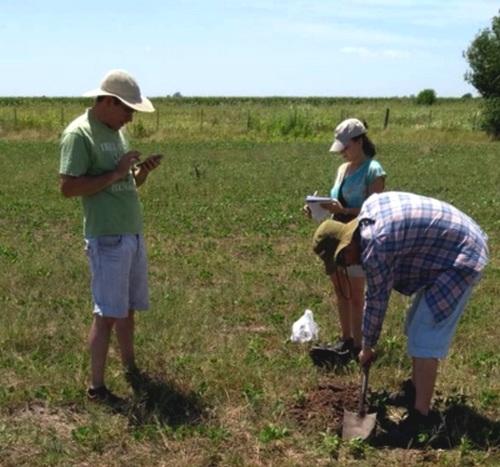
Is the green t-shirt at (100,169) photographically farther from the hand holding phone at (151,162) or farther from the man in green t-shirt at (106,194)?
the hand holding phone at (151,162)

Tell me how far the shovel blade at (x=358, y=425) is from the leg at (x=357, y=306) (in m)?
1.22

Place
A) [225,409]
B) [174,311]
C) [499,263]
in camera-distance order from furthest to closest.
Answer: [499,263] < [174,311] < [225,409]

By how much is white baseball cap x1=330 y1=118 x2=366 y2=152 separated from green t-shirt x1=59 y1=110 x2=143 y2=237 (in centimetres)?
144

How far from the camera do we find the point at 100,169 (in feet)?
15.2


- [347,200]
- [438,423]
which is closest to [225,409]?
[438,423]

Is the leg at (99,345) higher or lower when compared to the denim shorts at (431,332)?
lower

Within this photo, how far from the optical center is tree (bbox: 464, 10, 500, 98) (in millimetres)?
37438

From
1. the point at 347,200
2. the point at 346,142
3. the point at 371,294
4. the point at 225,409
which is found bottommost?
the point at 225,409

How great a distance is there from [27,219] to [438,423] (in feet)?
27.7

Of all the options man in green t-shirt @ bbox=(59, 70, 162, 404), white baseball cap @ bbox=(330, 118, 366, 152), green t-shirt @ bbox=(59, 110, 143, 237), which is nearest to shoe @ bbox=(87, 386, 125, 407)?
man in green t-shirt @ bbox=(59, 70, 162, 404)

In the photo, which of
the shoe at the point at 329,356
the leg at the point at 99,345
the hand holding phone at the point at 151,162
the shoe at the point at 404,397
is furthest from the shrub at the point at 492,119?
the leg at the point at 99,345

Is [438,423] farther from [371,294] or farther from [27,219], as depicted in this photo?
[27,219]

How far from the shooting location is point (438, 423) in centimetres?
446

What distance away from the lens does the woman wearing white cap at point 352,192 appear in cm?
531
